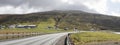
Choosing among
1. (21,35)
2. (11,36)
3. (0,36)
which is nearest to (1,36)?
(0,36)

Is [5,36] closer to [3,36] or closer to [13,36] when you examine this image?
[3,36]

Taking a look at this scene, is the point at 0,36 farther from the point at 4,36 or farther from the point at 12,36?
the point at 12,36

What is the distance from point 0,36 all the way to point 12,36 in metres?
4.91

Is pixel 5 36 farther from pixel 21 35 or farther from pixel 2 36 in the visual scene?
pixel 21 35

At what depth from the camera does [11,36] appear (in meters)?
63.8

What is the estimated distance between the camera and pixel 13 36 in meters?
64.4

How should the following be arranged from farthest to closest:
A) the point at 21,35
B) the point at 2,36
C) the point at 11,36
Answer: the point at 21,35, the point at 11,36, the point at 2,36

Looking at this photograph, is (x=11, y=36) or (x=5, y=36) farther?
(x=11, y=36)

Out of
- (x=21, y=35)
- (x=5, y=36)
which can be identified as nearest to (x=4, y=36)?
(x=5, y=36)

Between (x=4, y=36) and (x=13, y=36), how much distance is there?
4773 millimetres

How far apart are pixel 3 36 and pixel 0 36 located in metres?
0.79

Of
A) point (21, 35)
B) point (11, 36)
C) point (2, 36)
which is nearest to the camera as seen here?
point (2, 36)

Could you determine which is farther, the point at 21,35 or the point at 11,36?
the point at 21,35

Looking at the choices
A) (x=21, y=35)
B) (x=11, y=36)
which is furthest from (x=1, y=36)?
(x=21, y=35)
